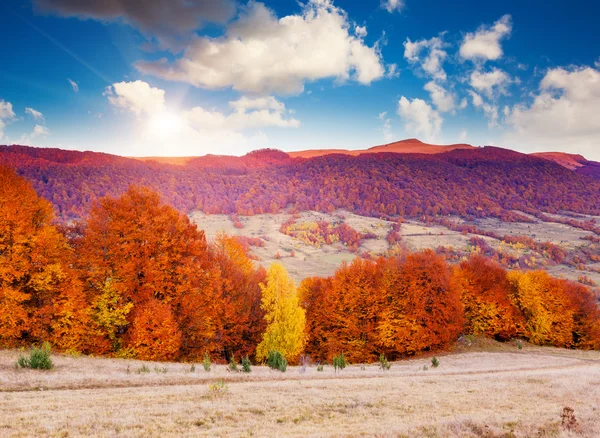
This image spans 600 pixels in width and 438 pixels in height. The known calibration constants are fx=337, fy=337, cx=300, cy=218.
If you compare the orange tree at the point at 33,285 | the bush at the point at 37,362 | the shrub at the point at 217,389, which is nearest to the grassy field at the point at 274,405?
the shrub at the point at 217,389

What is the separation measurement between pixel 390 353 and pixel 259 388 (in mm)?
34882

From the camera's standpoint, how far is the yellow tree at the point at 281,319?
3703 centimetres

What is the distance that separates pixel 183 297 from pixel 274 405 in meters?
19.2

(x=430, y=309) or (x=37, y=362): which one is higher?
(x=37, y=362)

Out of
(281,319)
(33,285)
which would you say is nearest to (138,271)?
(33,285)

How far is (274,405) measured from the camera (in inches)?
516

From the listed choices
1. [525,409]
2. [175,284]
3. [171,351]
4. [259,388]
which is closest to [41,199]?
[175,284]

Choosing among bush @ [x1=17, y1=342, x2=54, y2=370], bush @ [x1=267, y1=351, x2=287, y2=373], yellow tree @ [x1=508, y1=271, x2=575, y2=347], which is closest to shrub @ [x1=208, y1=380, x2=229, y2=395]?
bush @ [x1=267, y1=351, x2=287, y2=373]

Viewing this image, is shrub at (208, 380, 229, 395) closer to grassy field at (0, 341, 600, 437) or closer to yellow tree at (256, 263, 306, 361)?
grassy field at (0, 341, 600, 437)

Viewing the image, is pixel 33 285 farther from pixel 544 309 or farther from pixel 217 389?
pixel 544 309

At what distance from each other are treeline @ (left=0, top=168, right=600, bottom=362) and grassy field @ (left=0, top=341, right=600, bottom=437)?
5.78 meters

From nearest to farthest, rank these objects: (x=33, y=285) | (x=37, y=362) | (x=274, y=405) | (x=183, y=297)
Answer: (x=274, y=405) → (x=37, y=362) → (x=33, y=285) → (x=183, y=297)

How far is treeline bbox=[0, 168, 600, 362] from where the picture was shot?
2527 centimetres

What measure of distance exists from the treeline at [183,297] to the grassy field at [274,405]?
5.78 m
